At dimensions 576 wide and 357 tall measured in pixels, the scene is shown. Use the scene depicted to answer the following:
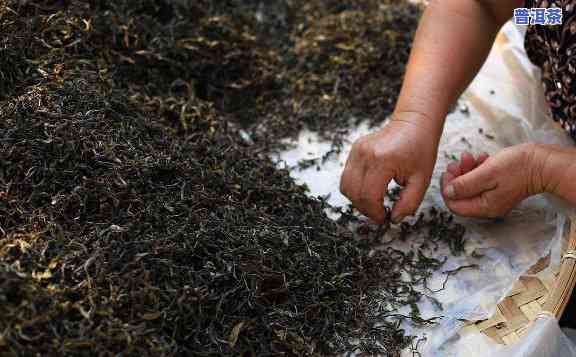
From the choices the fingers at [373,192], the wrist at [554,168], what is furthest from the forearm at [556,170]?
the fingers at [373,192]

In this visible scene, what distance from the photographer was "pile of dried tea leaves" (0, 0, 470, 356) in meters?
1.05

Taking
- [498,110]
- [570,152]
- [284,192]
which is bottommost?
[284,192]

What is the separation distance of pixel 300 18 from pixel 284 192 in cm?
93

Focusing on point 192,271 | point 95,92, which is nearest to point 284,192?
point 192,271

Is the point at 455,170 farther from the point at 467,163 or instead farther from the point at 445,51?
the point at 445,51

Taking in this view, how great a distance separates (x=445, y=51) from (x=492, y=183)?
13.5 inches

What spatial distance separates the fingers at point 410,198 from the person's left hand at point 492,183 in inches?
2.7

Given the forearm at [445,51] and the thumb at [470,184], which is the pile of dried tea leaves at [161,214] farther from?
the forearm at [445,51]

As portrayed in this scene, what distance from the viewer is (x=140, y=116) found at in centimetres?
142

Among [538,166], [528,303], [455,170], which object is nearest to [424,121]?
[455,170]

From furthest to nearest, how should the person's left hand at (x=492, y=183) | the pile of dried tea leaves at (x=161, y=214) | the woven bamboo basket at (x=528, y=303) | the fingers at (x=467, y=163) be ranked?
the fingers at (x=467, y=163) < the person's left hand at (x=492, y=183) < the woven bamboo basket at (x=528, y=303) < the pile of dried tea leaves at (x=161, y=214)

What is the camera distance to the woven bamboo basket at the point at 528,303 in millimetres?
1186

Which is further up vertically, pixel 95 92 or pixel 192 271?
pixel 95 92

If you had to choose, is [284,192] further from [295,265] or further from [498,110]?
[498,110]
